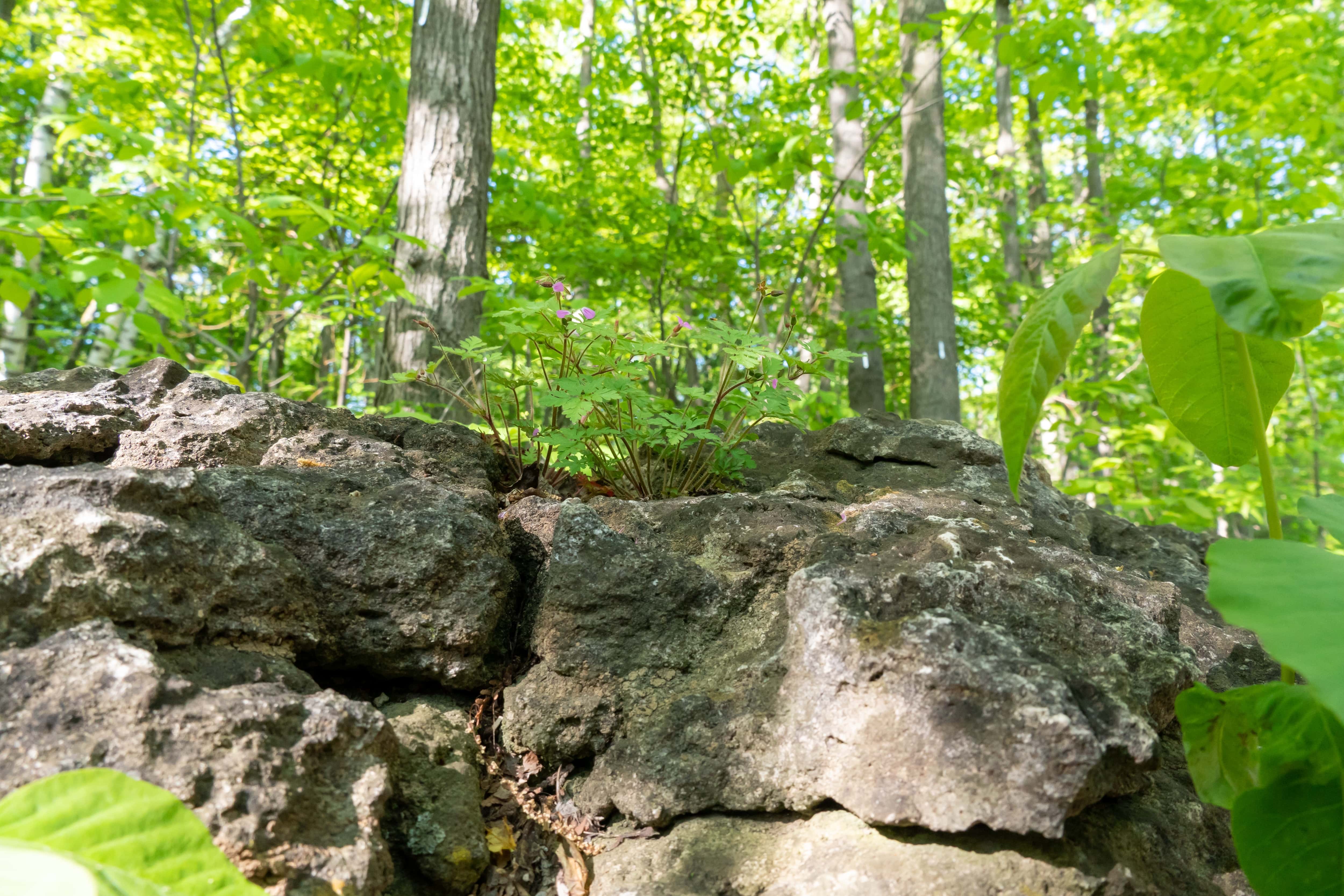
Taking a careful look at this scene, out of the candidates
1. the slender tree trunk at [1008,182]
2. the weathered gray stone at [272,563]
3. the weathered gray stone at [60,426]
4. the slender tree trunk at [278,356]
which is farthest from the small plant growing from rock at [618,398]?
the slender tree trunk at [1008,182]

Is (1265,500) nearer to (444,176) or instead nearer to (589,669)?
(589,669)

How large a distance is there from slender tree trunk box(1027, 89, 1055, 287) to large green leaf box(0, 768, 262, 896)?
1128 centimetres

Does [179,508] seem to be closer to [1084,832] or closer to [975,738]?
[975,738]

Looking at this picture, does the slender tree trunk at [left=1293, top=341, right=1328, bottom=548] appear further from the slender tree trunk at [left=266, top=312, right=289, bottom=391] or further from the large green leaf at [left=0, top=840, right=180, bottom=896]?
the slender tree trunk at [left=266, top=312, right=289, bottom=391]

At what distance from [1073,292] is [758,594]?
3.37 feet

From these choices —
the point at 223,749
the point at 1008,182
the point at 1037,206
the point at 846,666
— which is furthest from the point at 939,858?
the point at 1037,206

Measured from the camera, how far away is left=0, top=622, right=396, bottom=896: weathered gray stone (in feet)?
3.63

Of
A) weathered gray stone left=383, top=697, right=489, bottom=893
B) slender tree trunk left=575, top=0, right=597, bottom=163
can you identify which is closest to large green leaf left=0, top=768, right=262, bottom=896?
weathered gray stone left=383, top=697, right=489, bottom=893

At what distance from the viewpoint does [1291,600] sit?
1006 mm

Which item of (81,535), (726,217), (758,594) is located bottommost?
(758,594)

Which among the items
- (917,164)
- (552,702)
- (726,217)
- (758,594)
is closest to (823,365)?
(758,594)

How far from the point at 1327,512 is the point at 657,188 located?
7.96m

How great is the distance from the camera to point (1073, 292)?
118cm

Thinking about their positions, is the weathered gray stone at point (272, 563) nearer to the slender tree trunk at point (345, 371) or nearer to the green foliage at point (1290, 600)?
the green foliage at point (1290, 600)
